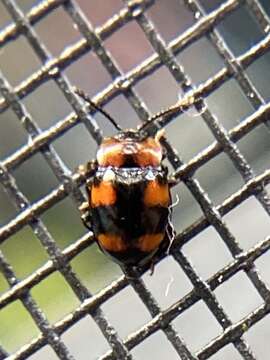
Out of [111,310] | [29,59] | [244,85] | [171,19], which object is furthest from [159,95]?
[244,85]

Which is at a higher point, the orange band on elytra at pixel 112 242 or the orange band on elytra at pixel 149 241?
the orange band on elytra at pixel 112 242

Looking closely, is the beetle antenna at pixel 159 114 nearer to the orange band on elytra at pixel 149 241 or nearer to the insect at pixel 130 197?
the insect at pixel 130 197

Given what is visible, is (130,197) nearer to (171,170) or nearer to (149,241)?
(149,241)

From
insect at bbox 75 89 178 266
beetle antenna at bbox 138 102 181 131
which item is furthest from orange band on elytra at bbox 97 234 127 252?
beetle antenna at bbox 138 102 181 131

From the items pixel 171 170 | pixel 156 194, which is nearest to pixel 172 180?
pixel 156 194

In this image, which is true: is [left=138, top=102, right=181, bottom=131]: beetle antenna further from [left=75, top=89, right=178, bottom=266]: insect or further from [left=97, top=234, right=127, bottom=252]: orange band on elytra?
[left=97, top=234, right=127, bottom=252]: orange band on elytra

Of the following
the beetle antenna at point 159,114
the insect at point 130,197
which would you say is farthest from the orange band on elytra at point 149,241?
the beetle antenna at point 159,114
